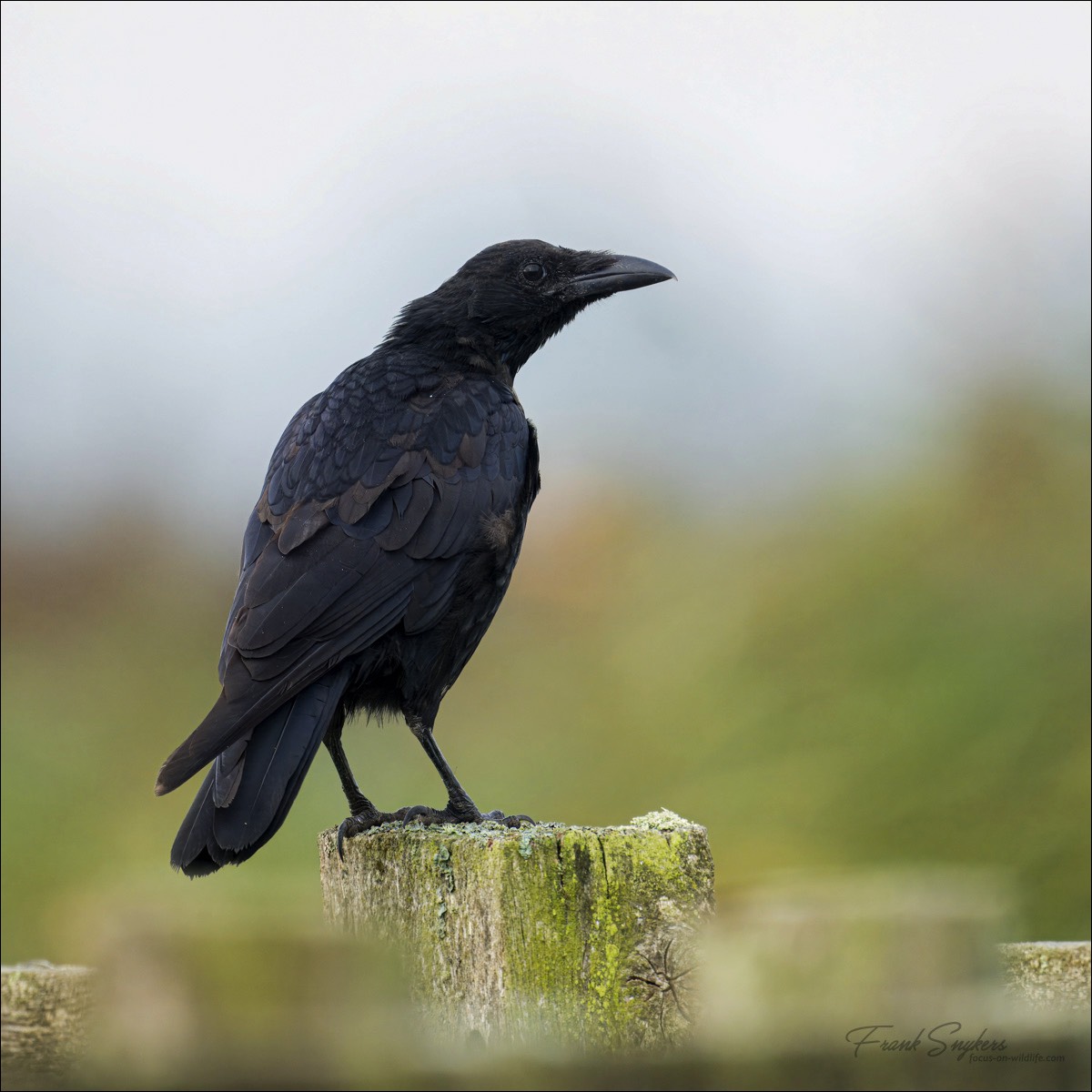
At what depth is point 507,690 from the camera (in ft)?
25.6

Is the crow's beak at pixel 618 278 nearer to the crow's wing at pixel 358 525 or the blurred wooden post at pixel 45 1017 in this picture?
the crow's wing at pixel 358 525

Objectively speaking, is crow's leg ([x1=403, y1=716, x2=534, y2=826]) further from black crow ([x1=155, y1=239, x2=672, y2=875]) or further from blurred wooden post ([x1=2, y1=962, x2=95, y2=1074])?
blurred wooden post ([x1=2, y1=962, x2=95, y2=1074])

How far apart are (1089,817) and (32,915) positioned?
5812 millimetres

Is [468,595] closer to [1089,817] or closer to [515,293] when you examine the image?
[515,293]

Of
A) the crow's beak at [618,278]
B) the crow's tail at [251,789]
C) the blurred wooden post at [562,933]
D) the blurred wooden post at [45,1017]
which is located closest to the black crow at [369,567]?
the crow's tail at [251,789]

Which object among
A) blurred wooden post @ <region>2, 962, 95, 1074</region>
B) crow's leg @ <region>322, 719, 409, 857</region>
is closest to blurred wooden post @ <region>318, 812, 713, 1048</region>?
blurred wooden post @ <region>2, 962, 95, 1074</region>

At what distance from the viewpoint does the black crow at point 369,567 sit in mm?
3223

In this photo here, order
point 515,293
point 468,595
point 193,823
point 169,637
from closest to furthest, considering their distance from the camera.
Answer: point 193,823, point 468,595, point 515,293, point 169,637

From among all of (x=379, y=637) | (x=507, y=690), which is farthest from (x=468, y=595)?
(x=507, y=690)

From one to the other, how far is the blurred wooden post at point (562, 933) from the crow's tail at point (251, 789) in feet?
2.14

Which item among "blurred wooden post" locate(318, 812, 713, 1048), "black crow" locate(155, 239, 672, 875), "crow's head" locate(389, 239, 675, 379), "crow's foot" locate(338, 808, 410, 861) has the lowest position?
"blurred wooden post" locate(318, 812, 713, 1048)

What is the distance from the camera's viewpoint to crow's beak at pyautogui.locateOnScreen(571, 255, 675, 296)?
5.00 metres

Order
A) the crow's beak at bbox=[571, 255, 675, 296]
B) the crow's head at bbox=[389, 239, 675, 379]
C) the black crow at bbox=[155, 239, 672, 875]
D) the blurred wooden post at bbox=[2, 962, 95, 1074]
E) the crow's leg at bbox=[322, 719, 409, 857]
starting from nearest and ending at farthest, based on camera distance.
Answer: the blurred wooden post at bbox=[2, 962, 95, 1074] → the black crow at bbox=[155, 239, 672, 875] → the crow's leg at bbox=[322, 719, 409, 857] → the crow's head at bbox=[389, 239, 675, 379] → the crow's beak at bbox=[571, 255, 675, 296]

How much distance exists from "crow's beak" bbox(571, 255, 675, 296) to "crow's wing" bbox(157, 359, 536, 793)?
760 millimetres
